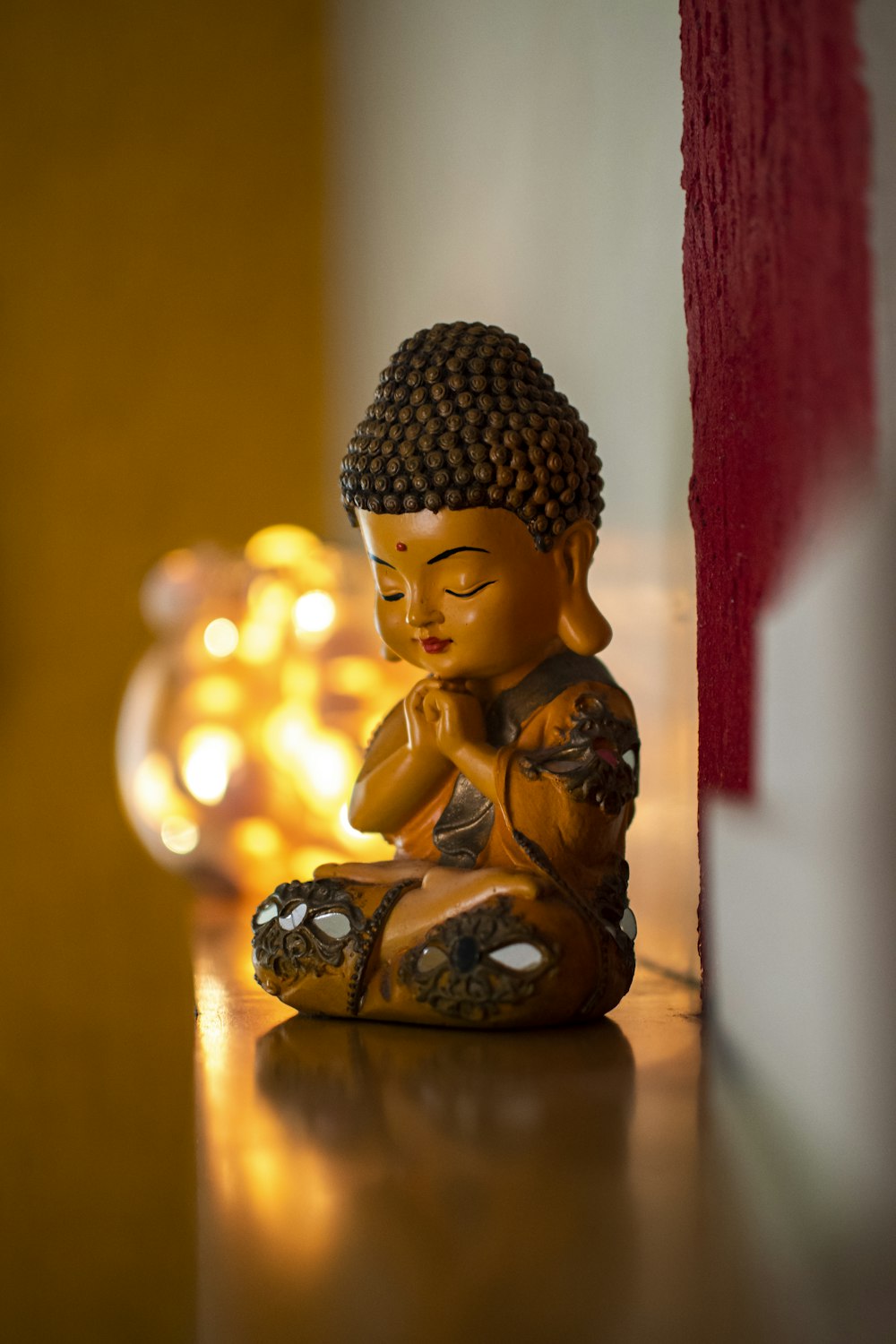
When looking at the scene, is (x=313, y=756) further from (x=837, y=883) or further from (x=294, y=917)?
(x=837, y=883)

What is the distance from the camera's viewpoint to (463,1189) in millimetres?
817

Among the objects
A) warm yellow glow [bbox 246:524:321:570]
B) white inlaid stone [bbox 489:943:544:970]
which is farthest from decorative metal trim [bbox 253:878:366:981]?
warm yellow glow [bbox 246:524:321:570]

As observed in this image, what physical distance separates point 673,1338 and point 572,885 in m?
0.57

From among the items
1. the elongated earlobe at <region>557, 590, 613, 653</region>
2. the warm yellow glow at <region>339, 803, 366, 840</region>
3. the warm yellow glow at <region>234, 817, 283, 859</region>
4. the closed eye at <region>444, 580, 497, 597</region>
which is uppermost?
the closed eye at <region>444, 580, 497, 597</region>

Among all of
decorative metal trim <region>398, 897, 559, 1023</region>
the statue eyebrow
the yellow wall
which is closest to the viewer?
decorative metal trim <region>398, 897, 559, 1023</region>

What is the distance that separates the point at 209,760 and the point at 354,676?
215mm

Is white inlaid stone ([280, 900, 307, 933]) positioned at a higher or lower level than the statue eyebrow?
lower

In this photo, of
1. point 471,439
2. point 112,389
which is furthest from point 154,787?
point 112,389

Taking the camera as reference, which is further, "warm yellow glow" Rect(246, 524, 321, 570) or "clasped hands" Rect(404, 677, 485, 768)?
"warm yellow glow" Rect(246, 524, 321, 570)

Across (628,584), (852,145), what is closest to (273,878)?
(628,584)

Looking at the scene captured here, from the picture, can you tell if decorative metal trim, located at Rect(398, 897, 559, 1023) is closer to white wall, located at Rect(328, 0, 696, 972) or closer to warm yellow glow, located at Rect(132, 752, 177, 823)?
white wall, located at Rect(328, 0, 696, 972)

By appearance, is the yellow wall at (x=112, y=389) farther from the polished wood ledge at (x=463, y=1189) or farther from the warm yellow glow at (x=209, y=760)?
the polished wood ledge at (x=463, y=1189)

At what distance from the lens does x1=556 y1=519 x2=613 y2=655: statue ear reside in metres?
1.28

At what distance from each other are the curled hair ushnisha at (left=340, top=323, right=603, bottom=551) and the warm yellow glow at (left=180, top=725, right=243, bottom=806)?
716mm
